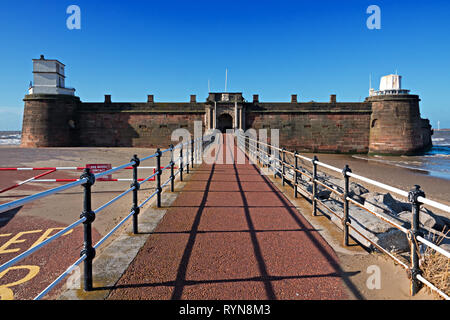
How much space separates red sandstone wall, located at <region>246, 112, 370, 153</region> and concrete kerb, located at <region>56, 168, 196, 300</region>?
1048 inches

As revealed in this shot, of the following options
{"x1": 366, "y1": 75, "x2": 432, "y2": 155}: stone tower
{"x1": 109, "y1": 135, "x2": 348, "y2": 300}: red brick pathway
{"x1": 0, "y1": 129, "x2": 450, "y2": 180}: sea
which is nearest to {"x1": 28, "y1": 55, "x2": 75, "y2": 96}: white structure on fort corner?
{"x1": 109, "y1": 135, "x2": 348, "y2": 300}: red brick pathway

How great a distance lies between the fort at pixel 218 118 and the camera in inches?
1107

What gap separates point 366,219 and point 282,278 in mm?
1713

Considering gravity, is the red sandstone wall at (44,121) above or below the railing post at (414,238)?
above

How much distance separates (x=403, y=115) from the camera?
27.6m

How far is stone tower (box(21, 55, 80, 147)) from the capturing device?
2819 cm

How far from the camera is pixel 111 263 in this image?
280 cm

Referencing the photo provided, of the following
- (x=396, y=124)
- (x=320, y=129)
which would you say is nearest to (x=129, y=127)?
(x=320, y=129)

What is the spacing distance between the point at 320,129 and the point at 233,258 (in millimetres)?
29280

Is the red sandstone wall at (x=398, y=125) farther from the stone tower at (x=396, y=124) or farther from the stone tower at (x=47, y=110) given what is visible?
the stone tower at (x=47, y=110)

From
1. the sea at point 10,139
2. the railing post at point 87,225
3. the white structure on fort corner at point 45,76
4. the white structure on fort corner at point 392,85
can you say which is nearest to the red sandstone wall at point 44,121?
the white structure on fort corner at point 45,76

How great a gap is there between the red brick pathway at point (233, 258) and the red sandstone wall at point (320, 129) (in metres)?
25.6

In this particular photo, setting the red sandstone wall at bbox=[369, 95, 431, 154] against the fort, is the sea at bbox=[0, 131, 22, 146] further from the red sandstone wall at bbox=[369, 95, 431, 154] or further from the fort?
the red sandstone wall at bbox=[369, 95, 431, 154]

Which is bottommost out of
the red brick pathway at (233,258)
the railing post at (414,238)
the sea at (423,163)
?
the sea at (423,163)
